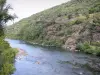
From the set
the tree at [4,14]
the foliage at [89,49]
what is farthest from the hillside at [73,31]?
the tree at [4,14]

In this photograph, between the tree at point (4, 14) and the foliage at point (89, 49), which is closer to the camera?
the tree at point (4, 14)

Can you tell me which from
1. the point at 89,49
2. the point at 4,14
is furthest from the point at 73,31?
the point at 4,14

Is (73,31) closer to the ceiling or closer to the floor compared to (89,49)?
closer to the ceiling

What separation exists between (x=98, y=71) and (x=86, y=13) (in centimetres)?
9972

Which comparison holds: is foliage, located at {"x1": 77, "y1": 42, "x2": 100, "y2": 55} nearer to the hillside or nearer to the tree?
the hillside

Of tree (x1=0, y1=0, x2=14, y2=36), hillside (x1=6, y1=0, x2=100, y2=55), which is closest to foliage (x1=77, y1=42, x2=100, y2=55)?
hillside (x1=6, y1=0, x2=100, y2=55)

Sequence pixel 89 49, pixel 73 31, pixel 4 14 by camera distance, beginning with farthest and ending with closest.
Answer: pixel 73 31
pixel 89 49
pixel 4 14

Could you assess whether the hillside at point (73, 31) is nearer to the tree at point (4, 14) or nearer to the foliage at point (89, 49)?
the foliage at point (89, 49)

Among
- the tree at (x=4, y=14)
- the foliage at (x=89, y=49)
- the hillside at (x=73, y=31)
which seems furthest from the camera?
the hillside at (x=73, y=31)

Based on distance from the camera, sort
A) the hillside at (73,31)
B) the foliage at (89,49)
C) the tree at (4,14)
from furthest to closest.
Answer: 1. the hillside at (73,31)
2. the foliage at (89,49)
3. the tree at (4,14)

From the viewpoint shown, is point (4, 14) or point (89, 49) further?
point (89, 49)

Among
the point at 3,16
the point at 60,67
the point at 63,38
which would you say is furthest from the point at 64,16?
the point at 3,16

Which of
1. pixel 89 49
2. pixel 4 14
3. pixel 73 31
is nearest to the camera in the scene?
pixel 4 14

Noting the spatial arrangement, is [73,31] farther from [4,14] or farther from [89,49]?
[4,14]
